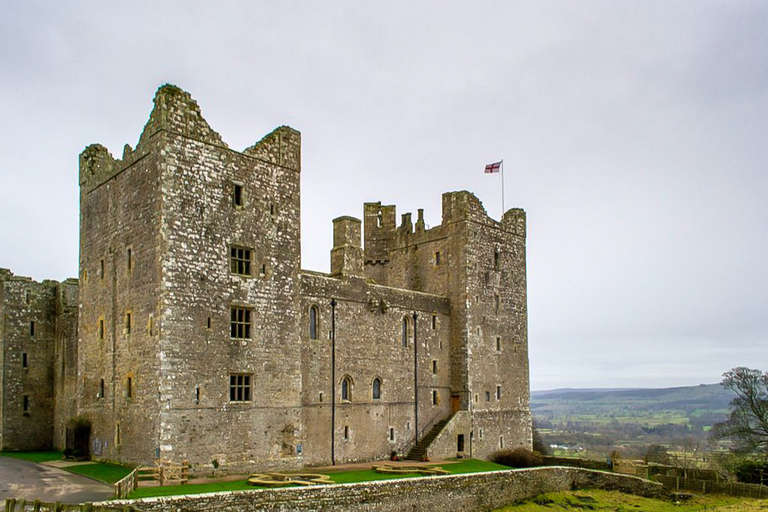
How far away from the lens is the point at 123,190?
2827 centimetres

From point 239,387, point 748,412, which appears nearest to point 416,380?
point 239,387

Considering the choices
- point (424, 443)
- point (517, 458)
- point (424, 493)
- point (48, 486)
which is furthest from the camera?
point (517, 458)

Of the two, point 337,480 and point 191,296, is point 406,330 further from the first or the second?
point 191,296

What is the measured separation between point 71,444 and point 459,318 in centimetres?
1963

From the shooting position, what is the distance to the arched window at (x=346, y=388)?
108 ft

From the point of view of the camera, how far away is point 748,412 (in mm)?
43312

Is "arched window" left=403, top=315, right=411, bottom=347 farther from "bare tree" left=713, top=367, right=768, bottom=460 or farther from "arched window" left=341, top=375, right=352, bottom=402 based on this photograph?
"bare tree" left=713, top=367, right=768, bottom=460

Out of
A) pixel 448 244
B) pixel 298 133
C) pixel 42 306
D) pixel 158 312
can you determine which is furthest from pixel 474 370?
pixel 42 306

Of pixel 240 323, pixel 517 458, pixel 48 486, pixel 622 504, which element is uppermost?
pixel 240 323

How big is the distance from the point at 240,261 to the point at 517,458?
62.7 feet

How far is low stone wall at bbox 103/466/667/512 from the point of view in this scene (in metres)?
22.0

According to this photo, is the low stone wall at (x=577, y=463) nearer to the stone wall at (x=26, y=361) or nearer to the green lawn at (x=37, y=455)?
the green lawn at (x=37, y=455)

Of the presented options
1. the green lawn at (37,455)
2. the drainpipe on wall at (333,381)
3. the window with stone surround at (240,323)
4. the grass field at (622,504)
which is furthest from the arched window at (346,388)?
the green lawn at (37,455)

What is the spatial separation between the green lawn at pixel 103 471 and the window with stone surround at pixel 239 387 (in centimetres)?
438
